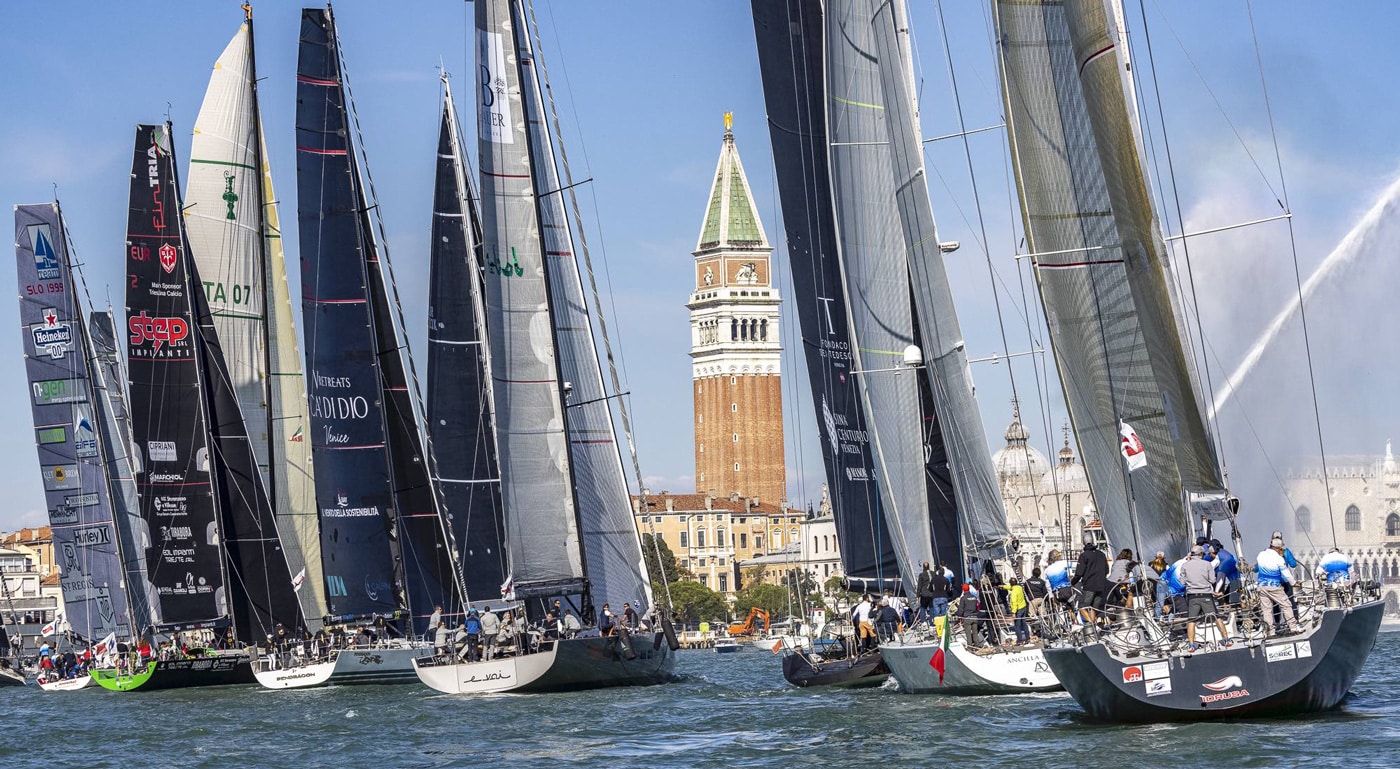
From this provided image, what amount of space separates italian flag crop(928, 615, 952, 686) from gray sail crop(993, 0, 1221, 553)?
12.3ft

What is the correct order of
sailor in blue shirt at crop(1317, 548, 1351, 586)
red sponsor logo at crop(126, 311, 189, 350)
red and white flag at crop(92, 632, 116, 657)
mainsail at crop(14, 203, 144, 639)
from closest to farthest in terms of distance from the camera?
sailor in blue shirt at crop(1317, 548, 1351, 586) < red sponsor logo at crop(126, 311, 189, 350) < mainsail at crop(14, 203, 144, 639) < red and white flag at crop(92, 632, 116, 657)

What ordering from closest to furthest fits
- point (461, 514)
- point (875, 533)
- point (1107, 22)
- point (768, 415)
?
1. point (1107, 22)
2. point (875, 533)
3. point (461, 514)
4. point (768, 415)

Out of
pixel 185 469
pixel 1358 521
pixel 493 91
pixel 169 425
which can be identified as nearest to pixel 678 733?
pixel 493 91

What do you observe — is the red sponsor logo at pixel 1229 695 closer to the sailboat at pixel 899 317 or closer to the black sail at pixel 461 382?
the sailboat at pixel 899 317

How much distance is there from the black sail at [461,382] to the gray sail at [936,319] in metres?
8.81

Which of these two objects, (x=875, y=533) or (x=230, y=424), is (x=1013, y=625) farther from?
(x=230, y=424)

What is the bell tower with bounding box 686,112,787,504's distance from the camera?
140 meters

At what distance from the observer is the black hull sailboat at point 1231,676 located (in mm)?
17703

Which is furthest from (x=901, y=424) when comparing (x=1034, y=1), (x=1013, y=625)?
(x=1034, y=1)

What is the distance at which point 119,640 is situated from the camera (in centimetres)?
4819

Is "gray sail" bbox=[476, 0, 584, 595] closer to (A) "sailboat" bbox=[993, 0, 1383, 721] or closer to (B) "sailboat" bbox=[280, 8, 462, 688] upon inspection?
(B) "sailboat" bbox=[280, 8, 462, 688]

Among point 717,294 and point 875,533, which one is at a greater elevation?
point 717,294

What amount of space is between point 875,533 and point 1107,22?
13566mm

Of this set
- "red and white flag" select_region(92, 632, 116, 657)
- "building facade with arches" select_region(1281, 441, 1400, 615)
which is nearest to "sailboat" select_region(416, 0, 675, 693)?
"red and white flag" select_region(92, 632, 116, 657)
